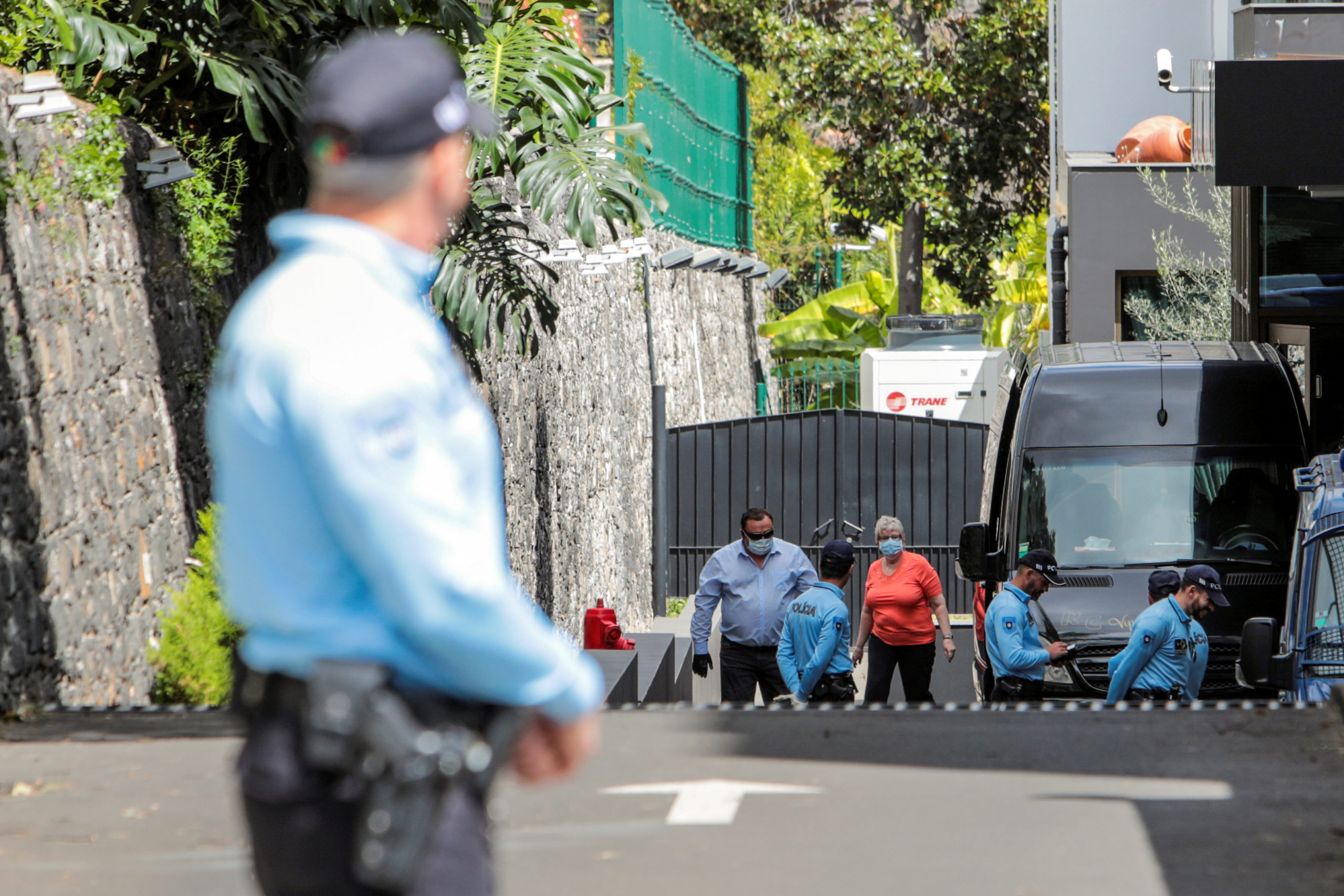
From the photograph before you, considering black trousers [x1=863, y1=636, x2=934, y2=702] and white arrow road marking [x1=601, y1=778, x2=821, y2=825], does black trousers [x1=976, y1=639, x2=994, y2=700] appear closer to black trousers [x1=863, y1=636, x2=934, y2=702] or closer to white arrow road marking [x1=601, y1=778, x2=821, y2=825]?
black trousers [x1=863, y1=636, x2=934, y2=702]

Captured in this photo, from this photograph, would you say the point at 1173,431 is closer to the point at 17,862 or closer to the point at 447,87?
the point at 17,862

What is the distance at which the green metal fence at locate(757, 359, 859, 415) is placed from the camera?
3158 centimetres

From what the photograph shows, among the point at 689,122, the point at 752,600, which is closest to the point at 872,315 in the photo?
the point at 689,122

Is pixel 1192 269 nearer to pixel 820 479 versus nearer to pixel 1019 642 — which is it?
pixel 820 479

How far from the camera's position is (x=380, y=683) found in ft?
6.91

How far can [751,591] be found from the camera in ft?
38.7

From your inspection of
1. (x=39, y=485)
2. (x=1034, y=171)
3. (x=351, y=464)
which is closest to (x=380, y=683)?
(x=351, y=464)

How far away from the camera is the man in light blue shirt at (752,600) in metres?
11.7

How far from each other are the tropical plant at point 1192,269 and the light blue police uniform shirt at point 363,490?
17.9m

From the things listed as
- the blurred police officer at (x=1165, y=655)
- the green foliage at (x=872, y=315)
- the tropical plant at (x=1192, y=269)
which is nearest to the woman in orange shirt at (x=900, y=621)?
the blurred police officer at (x=1165, y=655)

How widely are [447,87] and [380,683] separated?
2.60 ft

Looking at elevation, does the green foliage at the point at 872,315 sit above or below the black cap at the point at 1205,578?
above

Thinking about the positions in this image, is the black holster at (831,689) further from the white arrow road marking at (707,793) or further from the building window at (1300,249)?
the building window at (1300,249)

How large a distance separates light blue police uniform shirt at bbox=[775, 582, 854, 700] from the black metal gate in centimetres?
1057
